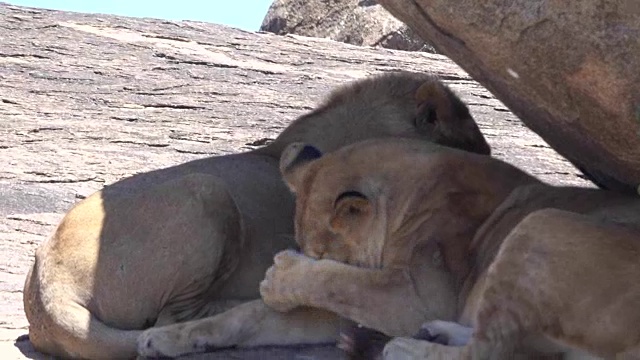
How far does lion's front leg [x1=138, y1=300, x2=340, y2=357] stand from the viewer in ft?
16.3

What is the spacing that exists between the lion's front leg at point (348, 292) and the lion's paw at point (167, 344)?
324 mm

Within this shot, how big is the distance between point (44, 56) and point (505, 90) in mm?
7494

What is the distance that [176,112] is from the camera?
1045 cm

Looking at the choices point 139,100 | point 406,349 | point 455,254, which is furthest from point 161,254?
point 139,100

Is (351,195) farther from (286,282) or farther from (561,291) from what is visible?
(561,291)

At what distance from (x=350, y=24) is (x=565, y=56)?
469 inches


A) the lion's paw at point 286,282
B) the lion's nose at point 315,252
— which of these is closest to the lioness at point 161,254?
the lion's paw at point 286,282

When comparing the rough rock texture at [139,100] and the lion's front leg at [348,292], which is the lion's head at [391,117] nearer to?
the lion's front leg at [348,292]

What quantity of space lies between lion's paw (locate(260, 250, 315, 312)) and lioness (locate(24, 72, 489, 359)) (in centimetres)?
17

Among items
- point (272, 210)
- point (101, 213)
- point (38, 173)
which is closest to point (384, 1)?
point (272, 210)

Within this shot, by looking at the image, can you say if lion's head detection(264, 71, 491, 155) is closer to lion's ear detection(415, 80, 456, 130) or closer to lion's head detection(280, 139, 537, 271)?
lion's ear detection(415, 80, 456, 130)

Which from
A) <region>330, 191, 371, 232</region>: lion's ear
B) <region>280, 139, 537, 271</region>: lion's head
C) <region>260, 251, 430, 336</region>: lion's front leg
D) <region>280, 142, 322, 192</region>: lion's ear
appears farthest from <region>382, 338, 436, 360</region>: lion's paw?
<region>280, 142, 322, 192</region>: lion's ear

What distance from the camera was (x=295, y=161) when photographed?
503cm

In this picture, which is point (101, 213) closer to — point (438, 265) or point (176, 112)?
point (438, 265)
